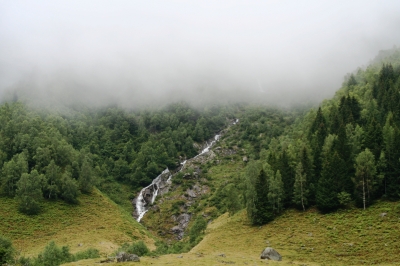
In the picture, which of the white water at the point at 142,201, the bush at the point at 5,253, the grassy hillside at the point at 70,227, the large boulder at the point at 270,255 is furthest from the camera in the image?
the white water at the point at 142,201

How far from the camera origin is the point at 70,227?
106562 mm

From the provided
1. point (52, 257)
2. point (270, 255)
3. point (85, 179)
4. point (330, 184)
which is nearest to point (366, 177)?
point (330, 184)

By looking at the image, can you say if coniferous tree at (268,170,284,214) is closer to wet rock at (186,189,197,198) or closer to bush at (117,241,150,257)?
bush at (117,241,150,257)

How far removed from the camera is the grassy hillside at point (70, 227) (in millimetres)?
92750

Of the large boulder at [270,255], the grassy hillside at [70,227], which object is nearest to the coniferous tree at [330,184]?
the large boulder at [270,255]

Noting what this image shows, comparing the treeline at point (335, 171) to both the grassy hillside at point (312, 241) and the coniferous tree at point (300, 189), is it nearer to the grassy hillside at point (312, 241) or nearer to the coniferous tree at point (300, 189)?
the coniferous tree at point (300, 189)

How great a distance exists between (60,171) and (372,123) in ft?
394

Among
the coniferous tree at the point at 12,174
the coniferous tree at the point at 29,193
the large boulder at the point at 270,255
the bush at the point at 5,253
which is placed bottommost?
the large boulder at the point at 270,255

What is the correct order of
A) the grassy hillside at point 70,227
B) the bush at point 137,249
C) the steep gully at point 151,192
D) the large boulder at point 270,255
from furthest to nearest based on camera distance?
the steep gully at point 151,192 < the grassy hillside at point 70,227 < the bush at point 137,249 < the large boulder at point 270,255

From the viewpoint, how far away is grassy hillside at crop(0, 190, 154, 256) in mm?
92750

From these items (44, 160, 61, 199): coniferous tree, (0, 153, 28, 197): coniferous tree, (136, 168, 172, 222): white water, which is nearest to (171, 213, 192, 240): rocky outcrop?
(136, 168, 172, 222): white water

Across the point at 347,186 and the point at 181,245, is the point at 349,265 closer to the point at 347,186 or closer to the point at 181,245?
the point at 347,186

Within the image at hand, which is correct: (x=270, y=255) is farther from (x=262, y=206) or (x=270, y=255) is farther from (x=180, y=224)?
(x=180, y=224)

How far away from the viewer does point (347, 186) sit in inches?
3250
